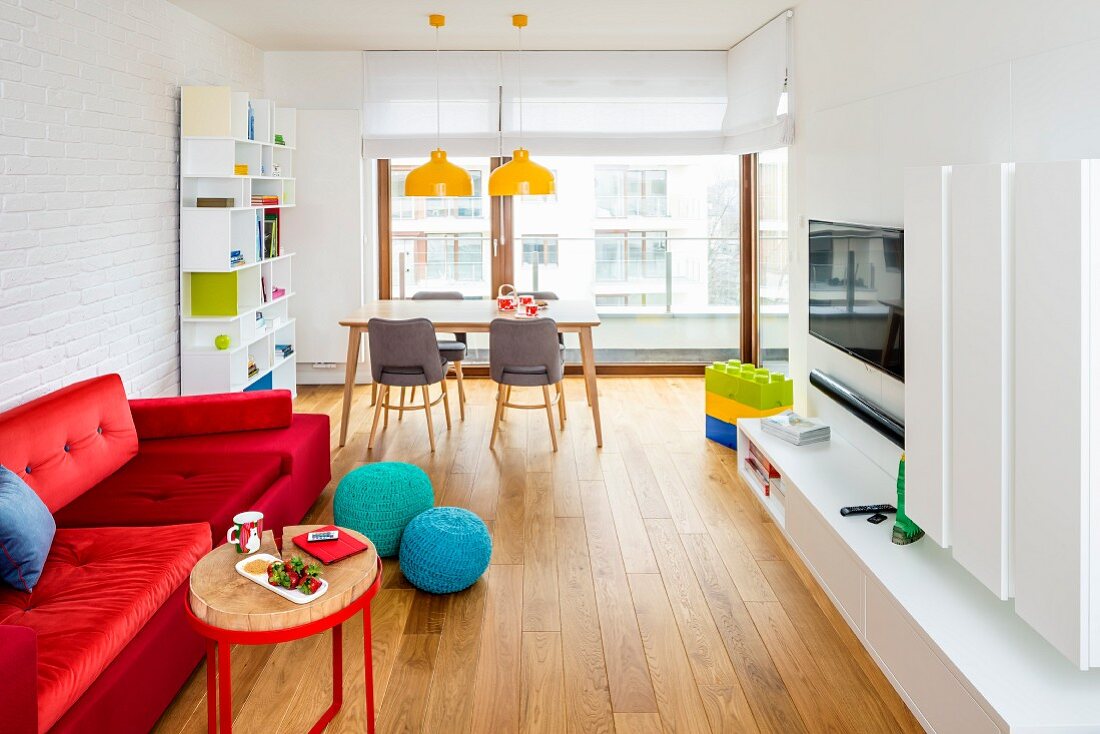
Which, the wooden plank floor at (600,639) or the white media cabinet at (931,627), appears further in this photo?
the wooden plank floor at (600,639)

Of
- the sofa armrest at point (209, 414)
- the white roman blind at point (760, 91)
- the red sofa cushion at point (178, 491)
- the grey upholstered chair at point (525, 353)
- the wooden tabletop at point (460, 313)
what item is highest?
the white roman blind at point (760, 91)

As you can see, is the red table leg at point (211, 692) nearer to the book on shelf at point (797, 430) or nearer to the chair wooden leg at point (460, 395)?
the book on shelf at point (797, 430)

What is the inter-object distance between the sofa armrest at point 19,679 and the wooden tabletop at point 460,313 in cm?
383

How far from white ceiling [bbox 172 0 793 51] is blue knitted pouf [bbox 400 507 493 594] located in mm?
3346

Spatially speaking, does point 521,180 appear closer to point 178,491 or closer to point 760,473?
point 760,473

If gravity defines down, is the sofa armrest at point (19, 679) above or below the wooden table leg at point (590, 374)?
below

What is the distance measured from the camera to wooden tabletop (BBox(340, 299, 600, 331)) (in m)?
5.80

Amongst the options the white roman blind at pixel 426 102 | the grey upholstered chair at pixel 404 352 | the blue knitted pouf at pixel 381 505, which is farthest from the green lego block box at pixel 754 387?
the white roman blind at pixel 426 102

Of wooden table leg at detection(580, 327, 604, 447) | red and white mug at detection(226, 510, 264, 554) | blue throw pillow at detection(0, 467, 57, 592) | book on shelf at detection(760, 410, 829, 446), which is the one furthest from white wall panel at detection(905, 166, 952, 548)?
wooden table leg at detection(580, 327, 604, 447)

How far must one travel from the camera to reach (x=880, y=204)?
13.3ft

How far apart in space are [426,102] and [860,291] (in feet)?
14.7

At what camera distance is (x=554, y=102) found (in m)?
7.58

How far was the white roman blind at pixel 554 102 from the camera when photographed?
7484mm

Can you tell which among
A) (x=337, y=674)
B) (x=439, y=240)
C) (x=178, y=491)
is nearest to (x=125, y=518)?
(x=178, y=491)
